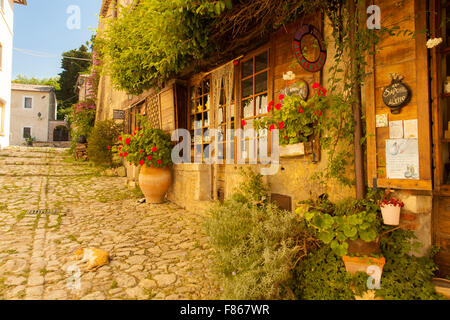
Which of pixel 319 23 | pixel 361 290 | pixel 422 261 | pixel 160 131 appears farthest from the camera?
pixel 160 131

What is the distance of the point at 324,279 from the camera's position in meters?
2.21

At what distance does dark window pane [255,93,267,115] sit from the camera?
159 inches

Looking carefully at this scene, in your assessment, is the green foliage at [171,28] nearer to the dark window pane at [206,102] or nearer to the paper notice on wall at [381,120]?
the dark window pane at [206,102]

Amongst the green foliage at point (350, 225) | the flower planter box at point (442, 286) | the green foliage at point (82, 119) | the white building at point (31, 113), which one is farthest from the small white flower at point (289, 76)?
the white building at point (31, 113)

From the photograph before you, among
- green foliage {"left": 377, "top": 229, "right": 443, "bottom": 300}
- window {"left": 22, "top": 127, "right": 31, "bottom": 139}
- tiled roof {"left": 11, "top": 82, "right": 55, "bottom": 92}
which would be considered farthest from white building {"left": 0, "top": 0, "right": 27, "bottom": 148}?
green foliage {"left": 377, "top": 229, "right": 443, "bottom": 300}

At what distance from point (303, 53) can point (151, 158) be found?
148 inches

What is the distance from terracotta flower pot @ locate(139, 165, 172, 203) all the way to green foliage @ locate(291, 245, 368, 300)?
13.2 ft

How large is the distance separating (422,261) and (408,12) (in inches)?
84.8

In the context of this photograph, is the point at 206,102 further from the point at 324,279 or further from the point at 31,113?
the point at 31,113

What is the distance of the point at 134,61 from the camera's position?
5352 mm
